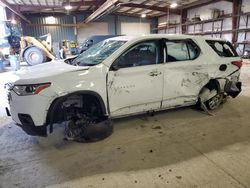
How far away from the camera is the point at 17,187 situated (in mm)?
2107

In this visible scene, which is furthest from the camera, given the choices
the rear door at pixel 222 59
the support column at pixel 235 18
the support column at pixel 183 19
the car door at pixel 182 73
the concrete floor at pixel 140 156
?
the support column at pixel 183 19

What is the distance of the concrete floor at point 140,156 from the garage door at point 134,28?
787 inches

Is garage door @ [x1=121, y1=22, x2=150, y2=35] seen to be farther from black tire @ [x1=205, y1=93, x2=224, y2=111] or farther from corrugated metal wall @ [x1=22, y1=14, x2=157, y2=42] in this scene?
black tire @ [x1=205, y1=93, x2=224, y2=111]

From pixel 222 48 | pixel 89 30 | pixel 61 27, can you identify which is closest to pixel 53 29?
pixel 61 27

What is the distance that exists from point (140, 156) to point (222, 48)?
286 cm

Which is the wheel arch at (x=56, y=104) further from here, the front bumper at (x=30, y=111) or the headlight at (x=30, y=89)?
the headlight at (x=30, y=89)

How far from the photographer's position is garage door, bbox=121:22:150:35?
22234 millimetres

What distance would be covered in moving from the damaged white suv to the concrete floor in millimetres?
335

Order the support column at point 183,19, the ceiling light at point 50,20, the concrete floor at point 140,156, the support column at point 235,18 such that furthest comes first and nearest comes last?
the ceiling light at point 50,20
the support column at point 183,19
the support column at point 235,18
the concrete floor at point 140,156

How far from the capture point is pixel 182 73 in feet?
11.5

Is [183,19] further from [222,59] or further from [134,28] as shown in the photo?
[222,59]

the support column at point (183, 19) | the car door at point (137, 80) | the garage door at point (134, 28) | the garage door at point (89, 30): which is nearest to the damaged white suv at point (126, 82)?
the car door at point (137, 80)

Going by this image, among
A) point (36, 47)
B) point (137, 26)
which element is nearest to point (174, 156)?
point (36, 47)

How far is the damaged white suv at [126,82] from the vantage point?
8.64ft
